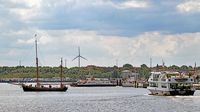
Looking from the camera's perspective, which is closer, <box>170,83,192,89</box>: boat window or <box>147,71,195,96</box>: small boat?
<box>147,71,195,96</box>: small boat

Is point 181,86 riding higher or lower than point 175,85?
lower

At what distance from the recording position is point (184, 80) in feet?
566

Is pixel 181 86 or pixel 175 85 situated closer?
pixel 181 86

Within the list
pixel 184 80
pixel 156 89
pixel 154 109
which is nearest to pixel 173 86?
pixel 184 80

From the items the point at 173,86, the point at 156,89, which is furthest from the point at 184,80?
the point at 156,89

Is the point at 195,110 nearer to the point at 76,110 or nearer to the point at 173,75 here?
the point at 76,110

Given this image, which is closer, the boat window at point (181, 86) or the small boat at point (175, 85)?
the small boat at point (175, 85)

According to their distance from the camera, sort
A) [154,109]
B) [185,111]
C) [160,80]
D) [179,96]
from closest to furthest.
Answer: [185,111]
[154,109]
[179,96]
[160,80]

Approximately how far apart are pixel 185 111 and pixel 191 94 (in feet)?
188

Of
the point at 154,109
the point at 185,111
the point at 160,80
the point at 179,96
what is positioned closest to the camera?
the point at 185,111

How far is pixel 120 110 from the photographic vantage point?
4791 inches

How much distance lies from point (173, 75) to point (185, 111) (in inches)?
2487

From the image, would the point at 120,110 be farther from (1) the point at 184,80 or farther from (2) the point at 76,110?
(1) the point at 184,80

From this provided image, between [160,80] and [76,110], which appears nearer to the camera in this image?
[76,110]
